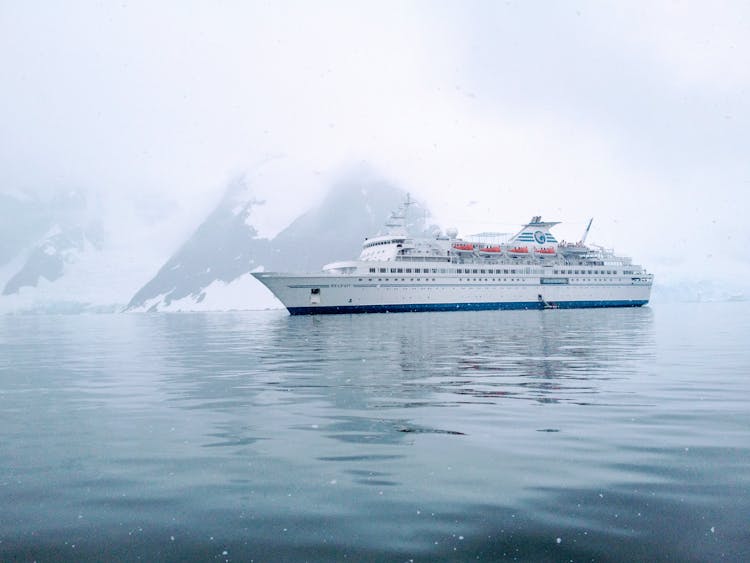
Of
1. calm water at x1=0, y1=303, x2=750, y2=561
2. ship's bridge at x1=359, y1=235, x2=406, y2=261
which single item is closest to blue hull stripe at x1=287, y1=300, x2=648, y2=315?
ship's bridge at x1=359, y1=235, x2=406, y2=261

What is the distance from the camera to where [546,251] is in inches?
3637

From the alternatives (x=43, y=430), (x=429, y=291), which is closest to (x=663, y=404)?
(x=43, y=430)

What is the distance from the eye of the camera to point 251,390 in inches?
503

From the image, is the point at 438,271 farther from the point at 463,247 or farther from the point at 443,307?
the point at 463,247

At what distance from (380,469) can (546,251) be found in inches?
3547

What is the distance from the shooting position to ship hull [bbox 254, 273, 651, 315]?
70625mm

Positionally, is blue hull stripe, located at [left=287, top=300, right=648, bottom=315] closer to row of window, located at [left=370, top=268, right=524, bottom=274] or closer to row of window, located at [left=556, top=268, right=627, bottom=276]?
row of window, located at [left=370, top=268, right=524, bottom=274]

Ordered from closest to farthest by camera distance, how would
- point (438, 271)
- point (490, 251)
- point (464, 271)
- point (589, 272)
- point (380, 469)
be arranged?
point (380, 469) < point (438, 271) < point (464, 271) < point (490, 251) < point (589, 272)

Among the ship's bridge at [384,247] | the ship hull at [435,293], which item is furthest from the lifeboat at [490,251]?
the ship's bridge at [384,247]

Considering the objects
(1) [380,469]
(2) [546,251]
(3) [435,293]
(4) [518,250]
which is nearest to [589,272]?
(2) [546,251]

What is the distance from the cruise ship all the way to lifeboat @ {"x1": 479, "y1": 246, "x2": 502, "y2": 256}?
6.2 inches

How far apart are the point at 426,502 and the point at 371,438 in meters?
2.61

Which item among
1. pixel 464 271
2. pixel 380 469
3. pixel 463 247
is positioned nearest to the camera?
pixel 380 469

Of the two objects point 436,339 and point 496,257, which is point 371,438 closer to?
point 436,339
